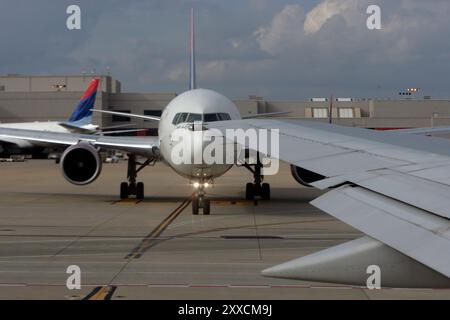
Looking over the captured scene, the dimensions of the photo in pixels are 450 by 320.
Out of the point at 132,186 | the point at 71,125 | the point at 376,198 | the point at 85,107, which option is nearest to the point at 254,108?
the point at 85,107

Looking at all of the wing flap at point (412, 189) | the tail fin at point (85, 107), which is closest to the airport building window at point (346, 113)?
the tail fin at point (85, 107)

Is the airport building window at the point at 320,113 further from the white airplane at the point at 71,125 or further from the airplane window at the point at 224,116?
the airplane window at the point at 224,116

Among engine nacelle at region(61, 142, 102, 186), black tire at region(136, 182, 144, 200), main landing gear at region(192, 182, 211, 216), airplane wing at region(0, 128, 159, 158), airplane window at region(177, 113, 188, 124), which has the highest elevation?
airplane window at region(177, 113, 188, 124)

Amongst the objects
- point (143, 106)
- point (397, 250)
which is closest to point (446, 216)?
point (397, 250)

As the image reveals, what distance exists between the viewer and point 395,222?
3.64m

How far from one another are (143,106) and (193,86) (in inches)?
2638

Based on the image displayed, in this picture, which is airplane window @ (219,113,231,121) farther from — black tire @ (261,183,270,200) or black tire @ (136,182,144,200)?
black tire @ (136,182,144,200)

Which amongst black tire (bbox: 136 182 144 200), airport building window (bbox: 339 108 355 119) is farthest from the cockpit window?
airport building window (bbox: 339 108 355 119)

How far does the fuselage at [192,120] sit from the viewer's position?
19.5 metres

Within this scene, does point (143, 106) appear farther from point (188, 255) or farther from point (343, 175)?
point (343, 175)

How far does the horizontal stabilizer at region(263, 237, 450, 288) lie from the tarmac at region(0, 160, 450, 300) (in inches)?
199

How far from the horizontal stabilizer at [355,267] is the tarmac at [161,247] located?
16.6ft

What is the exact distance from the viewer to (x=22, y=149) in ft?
240

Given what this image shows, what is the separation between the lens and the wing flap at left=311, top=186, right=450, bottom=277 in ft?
10.4
